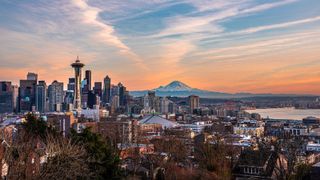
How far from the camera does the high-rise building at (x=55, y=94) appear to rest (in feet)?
312

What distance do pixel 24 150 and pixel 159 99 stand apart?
10363cm

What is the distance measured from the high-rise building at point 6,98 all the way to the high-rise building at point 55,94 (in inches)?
314

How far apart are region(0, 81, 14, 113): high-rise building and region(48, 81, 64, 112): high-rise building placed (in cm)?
798

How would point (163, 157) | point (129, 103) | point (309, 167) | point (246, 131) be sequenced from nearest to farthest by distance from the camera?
point (309, 167) → point (163, 157) → point (246, 131) → point (129, 103)

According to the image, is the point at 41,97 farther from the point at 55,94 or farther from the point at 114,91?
the point at 114,91

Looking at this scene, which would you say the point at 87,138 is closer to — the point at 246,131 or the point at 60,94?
the point at 246,131

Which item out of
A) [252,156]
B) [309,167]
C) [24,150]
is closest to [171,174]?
[252,156]

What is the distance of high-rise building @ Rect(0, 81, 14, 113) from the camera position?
297ft

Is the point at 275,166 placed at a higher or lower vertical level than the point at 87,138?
lower

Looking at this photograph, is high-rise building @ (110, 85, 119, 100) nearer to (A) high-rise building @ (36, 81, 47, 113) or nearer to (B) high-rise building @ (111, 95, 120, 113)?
(B) high-rise building @ (111, 95, 120, 113)

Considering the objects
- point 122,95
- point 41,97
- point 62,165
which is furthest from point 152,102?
point 62,165

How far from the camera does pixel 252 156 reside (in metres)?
17.6

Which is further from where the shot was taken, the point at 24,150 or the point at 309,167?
the point at 309,167

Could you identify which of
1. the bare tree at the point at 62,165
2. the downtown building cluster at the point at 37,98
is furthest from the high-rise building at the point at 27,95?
the bare tree at the point at 62,165
